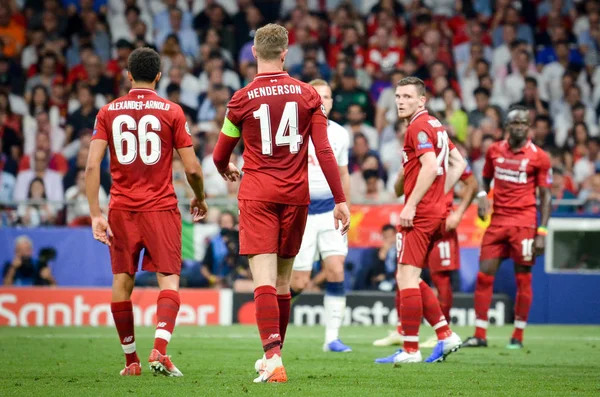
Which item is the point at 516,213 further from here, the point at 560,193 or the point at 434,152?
the point at 560,193

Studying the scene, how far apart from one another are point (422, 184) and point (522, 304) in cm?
329

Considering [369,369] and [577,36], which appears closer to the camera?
[369,369]

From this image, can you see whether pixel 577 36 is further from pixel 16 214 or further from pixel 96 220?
pixel 96 220

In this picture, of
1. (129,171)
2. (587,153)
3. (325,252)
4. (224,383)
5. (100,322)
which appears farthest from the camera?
(587,153)

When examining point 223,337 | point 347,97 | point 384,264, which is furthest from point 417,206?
point 347,97

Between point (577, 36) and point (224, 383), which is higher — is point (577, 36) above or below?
above

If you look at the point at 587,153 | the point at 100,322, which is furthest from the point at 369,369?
the point at 587,153

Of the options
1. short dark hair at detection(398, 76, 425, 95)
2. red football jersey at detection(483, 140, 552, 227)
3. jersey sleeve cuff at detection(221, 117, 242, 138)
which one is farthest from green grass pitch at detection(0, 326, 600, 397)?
short dark hair at detection(398, 76, 425, 95)

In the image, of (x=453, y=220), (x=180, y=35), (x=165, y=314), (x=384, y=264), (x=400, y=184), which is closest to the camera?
(x=165, y=314)

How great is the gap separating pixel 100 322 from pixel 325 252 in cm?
528

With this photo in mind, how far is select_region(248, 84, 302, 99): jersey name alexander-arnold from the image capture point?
7.61 meters

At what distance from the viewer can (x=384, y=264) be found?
51.5 feet

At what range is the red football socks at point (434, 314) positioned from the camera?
9734mm

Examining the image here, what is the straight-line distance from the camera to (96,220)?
794 centimetres
